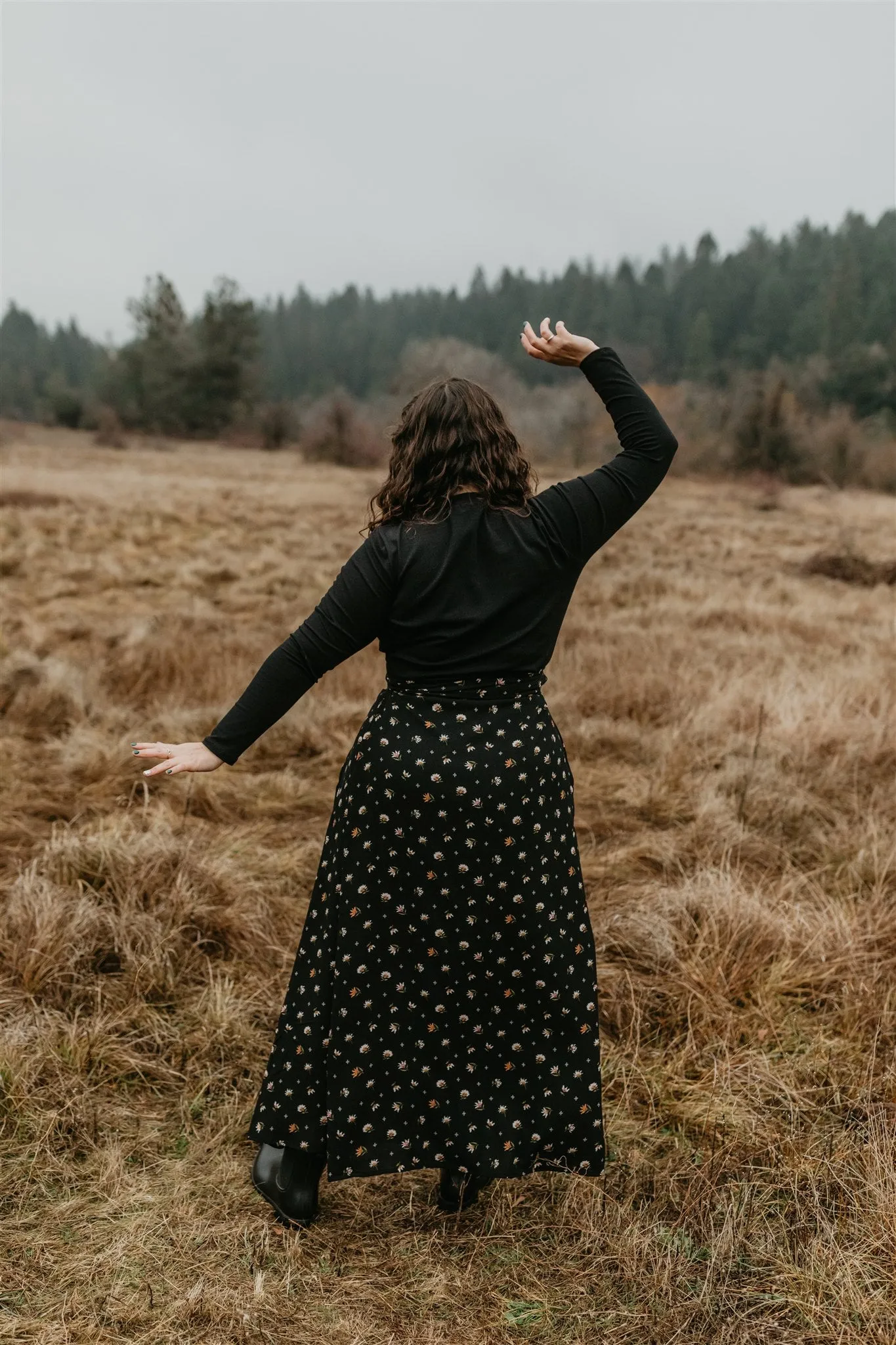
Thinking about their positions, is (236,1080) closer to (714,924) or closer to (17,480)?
(714,924)

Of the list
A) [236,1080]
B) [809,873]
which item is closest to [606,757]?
[809,873]

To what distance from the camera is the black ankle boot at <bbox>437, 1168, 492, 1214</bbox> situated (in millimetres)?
2264

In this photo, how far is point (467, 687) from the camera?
2012 millimetres

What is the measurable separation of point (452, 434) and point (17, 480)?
20.0 metres

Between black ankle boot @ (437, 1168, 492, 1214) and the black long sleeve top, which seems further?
black ankle boot @ (437, 1168, 492, 1214)

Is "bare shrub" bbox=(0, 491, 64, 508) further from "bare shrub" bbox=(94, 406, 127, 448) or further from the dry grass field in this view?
"bare shrub" bbox=(94, 406, 127, 448)

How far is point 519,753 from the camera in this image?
79.8 inches

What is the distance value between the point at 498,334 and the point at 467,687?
72.1 metres

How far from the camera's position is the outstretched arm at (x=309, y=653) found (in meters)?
1.93

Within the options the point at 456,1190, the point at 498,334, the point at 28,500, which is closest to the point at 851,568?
the point at 456,1190

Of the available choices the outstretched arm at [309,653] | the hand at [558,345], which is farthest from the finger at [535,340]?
the outstretched arm at [309,653]

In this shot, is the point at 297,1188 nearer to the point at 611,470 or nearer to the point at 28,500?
the point at 611,470

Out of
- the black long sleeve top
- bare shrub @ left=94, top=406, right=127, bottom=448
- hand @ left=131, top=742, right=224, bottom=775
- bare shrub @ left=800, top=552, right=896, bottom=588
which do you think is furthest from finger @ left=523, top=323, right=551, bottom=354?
bare shrub @ left=94, top=406, right=127, bottom=448

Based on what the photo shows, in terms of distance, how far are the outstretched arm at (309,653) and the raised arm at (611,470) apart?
403mm
